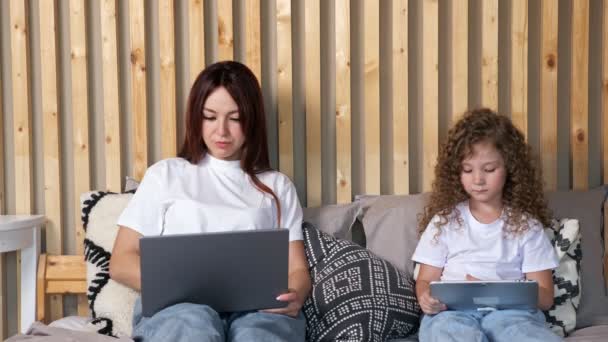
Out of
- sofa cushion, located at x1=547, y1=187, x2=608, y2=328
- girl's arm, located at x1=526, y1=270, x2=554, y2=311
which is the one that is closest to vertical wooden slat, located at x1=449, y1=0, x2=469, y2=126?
sofa cushion, located at x1=547, y1=187, x2=608, y2=328

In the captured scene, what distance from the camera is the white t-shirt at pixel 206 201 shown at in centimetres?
177

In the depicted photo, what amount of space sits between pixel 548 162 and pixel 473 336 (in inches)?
33.8

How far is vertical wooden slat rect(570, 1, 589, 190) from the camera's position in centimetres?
227

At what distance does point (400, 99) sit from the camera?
87.2 inches

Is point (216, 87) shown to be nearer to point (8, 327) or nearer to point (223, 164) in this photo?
point (223, 164)

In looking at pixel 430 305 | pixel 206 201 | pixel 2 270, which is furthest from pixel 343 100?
pixel 2 270

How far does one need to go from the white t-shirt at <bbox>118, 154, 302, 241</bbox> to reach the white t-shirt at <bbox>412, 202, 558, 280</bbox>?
14.1 inches

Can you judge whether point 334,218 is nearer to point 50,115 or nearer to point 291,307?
point 291,307

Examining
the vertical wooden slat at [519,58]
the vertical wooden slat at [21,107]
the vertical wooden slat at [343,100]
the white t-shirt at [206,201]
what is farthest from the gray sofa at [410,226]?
the vertical wooden slat at [21,107]

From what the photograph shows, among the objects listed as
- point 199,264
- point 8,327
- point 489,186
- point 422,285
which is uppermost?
point 489,186

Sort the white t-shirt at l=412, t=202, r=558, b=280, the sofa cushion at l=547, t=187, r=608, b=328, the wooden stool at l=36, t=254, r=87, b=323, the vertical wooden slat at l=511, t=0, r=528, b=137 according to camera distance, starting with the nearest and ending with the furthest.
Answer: the white t-shirt at l=412, t=202, r=558, b=280 < the sofa cushion at l=547, t=187, r=608, b=328 < the wooden stool at l=36, t=254, r=87, b=323 < the vertical wooden slat at l=511, t=0, r=528, b=137

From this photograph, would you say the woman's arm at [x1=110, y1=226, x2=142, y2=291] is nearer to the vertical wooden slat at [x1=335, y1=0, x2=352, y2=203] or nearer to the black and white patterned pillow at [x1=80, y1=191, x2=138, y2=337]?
the black and white patterned pillow at [x1=80, y1=191, x2=138, y2=337]

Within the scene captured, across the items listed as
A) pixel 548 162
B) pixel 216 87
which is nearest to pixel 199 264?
pixel 216 87

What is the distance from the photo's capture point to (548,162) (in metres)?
2.29
